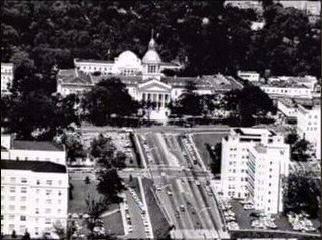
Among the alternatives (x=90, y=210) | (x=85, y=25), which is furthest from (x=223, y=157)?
(x=85, y=25)

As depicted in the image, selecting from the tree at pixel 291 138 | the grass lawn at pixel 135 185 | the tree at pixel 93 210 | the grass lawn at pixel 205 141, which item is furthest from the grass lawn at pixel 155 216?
the tree at pixel 291 138

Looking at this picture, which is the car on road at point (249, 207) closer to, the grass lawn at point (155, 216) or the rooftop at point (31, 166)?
the grass lawn at point (155, 216)

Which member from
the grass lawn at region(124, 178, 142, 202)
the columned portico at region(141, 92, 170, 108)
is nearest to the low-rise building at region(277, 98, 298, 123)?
the columned portico at region(141, 92, 170, 108)

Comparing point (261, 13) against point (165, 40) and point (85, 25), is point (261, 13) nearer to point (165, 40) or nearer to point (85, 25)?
point (165, 40)

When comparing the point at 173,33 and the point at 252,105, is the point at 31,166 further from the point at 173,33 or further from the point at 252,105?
the point at 173,33

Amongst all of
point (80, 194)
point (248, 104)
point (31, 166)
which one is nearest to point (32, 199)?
point (31, 166)
